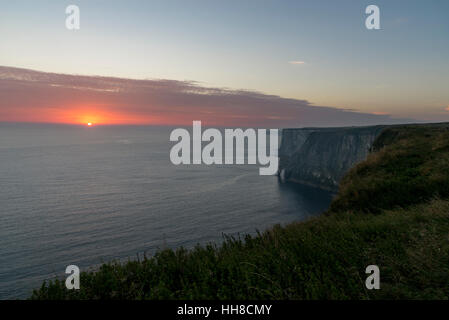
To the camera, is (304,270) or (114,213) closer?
(304,270)

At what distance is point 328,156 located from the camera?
418 ft

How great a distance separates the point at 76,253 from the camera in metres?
47.5

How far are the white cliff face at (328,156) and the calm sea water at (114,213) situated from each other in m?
12.2

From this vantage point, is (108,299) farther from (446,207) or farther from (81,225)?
(81,225)

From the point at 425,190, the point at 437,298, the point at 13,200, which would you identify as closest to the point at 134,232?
the point at 13,200

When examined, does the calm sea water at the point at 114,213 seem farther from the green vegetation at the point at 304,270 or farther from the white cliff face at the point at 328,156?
the green vegetation at the point at 304,270

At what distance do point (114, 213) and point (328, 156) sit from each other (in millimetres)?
99941

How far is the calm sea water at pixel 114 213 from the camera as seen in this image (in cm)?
4604

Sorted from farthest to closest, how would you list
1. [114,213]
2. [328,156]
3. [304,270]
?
[328,156], [114,213], [304,270]

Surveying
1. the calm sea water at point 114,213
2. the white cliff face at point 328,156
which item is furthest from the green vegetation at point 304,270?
Answer: the white cliff face at point 328,156

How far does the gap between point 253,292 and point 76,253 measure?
5289 cm

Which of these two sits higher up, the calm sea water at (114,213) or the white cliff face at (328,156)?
the white cliff face at (328,156)

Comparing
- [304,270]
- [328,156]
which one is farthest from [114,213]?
[328,156]

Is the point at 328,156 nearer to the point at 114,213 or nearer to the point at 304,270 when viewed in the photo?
the point at 114,213
